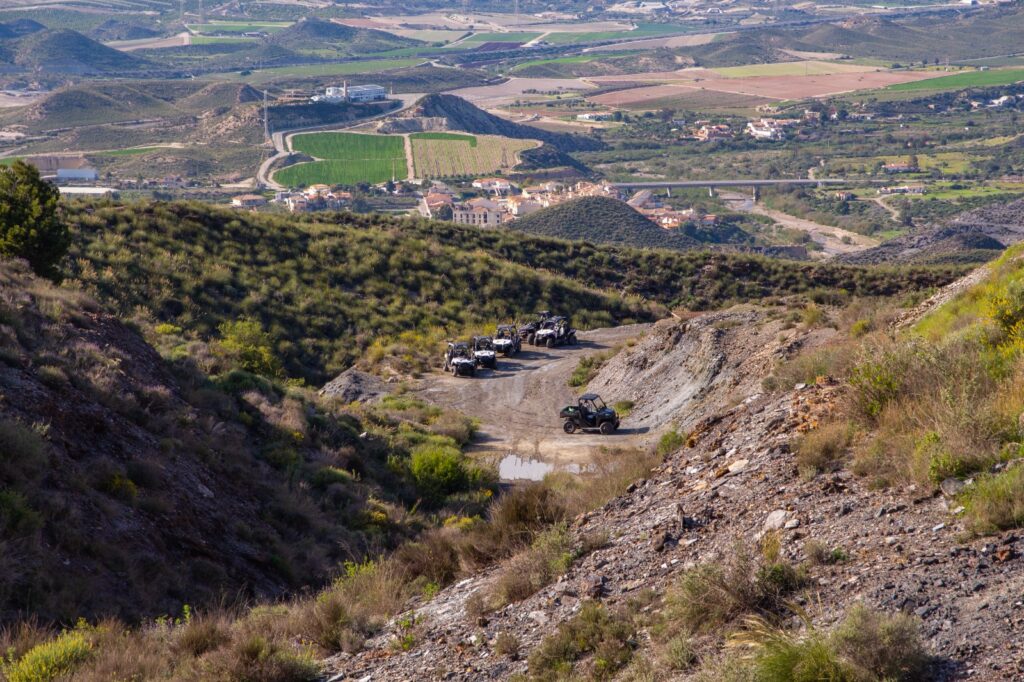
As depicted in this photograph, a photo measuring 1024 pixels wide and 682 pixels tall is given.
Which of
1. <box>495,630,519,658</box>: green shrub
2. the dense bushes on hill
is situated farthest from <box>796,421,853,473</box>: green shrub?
the dense bushes on hill

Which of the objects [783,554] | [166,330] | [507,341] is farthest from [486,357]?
[783,554]

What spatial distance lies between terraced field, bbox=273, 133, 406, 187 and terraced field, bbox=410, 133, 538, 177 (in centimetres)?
279

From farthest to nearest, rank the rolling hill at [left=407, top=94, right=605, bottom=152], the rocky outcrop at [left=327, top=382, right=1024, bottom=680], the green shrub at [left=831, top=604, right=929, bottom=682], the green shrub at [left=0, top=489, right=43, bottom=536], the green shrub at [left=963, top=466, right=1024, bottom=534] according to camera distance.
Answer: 1. the rolling hill at [left=407, top=94, right=605, bottom=152]
2. the green shrub at [left=0, top=489, right=43, bottom=536]
3. the green shrub at [left=963, top=466, right=1024, bottom=534]
4. the rocky outcrop at [left=327, top=382, right=1024, bottom=680]
5. the green shrub at [left=831, top=604, right=929, bottom=682]

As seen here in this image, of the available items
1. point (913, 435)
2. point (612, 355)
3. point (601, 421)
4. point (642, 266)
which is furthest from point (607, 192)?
point (913, 435)

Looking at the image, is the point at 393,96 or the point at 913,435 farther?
the point at 393,96

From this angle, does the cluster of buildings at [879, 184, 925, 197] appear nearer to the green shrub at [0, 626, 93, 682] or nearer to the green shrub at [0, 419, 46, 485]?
the green shrub at [0, 419, 46, 485]

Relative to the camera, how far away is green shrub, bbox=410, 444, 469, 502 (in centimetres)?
1980

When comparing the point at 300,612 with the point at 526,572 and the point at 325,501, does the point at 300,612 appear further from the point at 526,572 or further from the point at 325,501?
the point at 325,501

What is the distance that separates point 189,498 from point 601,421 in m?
12.8

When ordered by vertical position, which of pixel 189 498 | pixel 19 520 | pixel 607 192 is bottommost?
pixel 607 192

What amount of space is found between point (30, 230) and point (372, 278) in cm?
2022

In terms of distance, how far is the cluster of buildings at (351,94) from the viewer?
159 metres

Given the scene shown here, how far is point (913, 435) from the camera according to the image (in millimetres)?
9781

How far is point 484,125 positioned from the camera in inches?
6102
